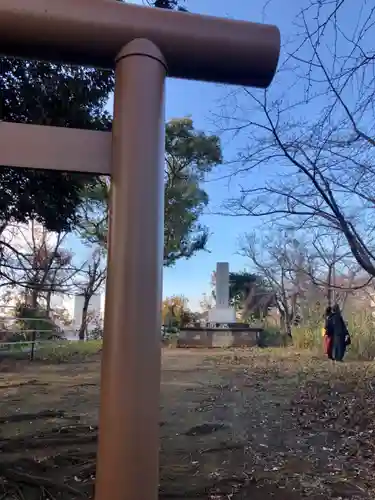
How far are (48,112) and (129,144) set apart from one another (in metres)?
2.33

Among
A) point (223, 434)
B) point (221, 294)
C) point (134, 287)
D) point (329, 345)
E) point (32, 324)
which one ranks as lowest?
point (223, 434)

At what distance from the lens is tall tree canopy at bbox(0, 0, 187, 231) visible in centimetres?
311

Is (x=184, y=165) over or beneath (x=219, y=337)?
over

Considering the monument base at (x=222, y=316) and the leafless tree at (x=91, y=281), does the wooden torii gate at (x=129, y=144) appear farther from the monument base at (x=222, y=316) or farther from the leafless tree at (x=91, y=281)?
the monument base at (x=222, y=316)

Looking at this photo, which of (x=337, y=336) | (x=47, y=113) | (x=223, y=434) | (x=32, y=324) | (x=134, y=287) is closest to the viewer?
(x=134, y=287)

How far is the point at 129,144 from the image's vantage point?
1.19 m

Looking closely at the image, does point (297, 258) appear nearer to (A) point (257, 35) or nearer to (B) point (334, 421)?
(B) point (334, 421)

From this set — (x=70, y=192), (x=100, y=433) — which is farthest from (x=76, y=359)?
(x=100, y=433)

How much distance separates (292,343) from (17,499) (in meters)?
10.9

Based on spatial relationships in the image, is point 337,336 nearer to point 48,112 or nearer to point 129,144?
point 48,112

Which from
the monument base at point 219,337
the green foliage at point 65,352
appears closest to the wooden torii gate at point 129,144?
the green foliage at point 65,352

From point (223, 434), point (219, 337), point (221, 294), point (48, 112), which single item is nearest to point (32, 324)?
point (219, 337)

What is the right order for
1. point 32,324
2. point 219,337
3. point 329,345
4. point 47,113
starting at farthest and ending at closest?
1. point 219,337
2. point 32,324
3. point 329,345
4. point 47,113

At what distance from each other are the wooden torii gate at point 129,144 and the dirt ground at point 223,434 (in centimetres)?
179
